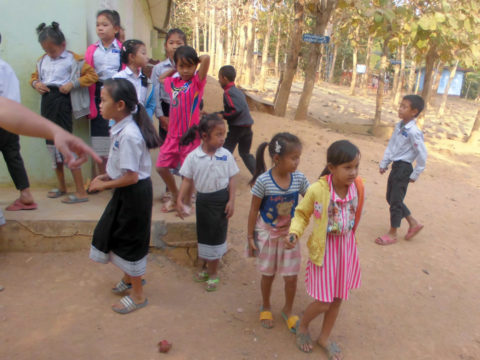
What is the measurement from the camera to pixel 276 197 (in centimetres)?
262

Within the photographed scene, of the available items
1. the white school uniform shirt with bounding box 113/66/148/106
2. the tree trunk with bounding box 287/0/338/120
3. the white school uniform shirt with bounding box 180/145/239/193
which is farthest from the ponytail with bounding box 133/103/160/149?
the tree trunk with bounding box 287/0/338/120

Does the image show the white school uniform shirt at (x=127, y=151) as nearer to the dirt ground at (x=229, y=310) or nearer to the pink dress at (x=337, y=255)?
the dirt ground at (x=229, y=310)

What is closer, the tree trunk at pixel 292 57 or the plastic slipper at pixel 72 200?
the plastic slipper at pixel 72 200

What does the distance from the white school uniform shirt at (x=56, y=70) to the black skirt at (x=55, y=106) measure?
75 mm

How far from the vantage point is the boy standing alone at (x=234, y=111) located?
482cm

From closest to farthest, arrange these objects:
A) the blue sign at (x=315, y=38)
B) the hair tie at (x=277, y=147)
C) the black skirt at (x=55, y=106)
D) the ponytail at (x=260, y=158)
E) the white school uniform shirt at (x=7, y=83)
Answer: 1. the hair tie at (x=277, y=147)
2. the ponytail at (x=260, y=158)
3. the white school uniform shirt at (x=7, y=83)
4. the black skirt at (x=55, y=106)
5. the blue sign at (x=315, y=38)

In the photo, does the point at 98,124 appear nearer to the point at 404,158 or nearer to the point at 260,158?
the point at 260,158

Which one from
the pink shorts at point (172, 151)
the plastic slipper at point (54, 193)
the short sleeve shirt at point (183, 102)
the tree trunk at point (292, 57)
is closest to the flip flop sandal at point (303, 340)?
the pink shorts at point (172, 151)

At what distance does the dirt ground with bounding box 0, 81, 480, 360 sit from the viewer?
253 centimetres

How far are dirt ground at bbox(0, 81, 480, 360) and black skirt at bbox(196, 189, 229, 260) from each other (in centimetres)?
36

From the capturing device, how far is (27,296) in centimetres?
295

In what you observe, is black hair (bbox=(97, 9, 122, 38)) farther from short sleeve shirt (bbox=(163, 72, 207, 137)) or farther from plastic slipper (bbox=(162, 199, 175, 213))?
plastic slipper (bbox=(162, 199, 175, 213))

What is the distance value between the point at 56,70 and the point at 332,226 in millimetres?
3022

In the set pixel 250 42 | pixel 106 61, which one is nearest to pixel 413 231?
pixel 106 61
